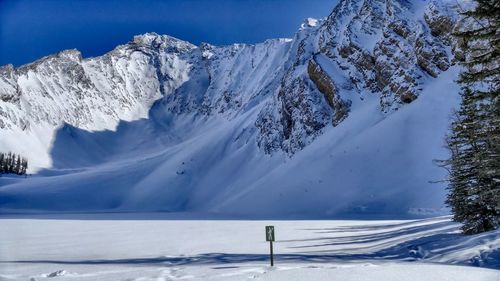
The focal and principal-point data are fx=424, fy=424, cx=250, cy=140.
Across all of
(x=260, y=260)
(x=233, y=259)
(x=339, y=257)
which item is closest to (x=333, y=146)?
(x=339, y=257)

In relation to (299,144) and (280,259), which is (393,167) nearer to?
(299,144)

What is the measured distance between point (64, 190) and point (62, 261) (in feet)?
347

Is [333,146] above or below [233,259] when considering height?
above

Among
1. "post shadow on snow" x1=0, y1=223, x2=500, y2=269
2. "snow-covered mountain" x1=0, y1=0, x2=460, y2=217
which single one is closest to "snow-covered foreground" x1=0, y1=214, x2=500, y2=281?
"post shadow on snow" x1=0, y1=223, x2=500, y2=269

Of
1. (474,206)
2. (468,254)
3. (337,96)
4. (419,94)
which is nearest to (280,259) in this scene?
(468,254)

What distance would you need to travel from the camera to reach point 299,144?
9456 cm

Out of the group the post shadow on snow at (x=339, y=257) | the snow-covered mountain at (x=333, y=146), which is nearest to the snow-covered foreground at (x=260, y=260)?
the post shadow on snow at (x=339, y=257)

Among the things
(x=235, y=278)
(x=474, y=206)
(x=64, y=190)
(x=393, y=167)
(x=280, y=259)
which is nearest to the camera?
(x=235, y=278)

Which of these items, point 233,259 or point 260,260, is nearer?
point 260,260

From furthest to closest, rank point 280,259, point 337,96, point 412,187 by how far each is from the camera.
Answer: point 337,96 → point 412,187 → point 280,259

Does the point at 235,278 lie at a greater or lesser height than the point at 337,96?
lesser

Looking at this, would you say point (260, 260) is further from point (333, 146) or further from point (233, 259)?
point (333, 146)

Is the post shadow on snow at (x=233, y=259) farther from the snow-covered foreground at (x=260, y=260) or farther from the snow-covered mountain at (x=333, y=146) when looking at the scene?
the snow-covered mountain at (x=333, y=146)

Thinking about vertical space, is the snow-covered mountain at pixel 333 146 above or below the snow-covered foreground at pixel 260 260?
above
